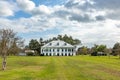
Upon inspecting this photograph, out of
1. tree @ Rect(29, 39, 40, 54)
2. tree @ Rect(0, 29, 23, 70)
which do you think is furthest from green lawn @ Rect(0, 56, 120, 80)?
tree @ Rect(29, 39, 40, 54)

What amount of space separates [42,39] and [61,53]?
23615 millimetres

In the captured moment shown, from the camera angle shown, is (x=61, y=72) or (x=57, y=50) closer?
(x=61, y=72)

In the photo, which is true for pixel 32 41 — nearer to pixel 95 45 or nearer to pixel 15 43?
pixel 95 45

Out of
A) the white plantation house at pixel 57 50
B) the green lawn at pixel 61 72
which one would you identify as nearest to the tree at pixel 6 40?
the green lawn at pixel 61 72

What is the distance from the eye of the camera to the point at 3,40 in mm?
35406

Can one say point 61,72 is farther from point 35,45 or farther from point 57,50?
point 35,45

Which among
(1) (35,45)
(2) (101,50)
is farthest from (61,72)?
(1) (35,45)

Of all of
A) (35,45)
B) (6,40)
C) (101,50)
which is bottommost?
(6,40)

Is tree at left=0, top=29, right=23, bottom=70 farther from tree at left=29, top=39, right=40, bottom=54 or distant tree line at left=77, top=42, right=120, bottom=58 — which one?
tree at left=29, top=39, right=40, bottom=54

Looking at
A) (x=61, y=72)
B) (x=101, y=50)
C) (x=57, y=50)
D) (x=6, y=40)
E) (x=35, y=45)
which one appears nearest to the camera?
(x=61, y=72)

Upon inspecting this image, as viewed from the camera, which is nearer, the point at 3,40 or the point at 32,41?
the point at 3,40

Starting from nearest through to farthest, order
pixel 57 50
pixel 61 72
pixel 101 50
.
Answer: pixel 61 72 < pixel 57 50 < pixel 101 50

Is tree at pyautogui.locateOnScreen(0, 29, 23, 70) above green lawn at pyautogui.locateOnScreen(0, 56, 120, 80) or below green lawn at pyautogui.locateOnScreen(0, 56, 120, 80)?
above

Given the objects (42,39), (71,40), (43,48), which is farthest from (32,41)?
(71,40)
